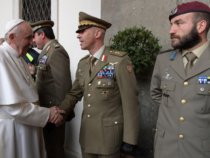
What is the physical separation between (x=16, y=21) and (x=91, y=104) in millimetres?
1134

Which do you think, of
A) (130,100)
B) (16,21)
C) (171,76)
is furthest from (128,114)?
(16,21)

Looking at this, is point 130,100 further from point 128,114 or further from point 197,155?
point 197,155

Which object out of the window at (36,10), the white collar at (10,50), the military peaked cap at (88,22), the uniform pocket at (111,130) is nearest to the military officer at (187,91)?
the uniform pocket at (111,130)

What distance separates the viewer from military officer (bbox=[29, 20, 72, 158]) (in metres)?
2.91

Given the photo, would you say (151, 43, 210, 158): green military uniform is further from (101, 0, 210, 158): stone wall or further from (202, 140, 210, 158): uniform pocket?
(101, 0, 210, 158): stone wall

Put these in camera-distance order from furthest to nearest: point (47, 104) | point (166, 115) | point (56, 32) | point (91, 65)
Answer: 1. point (56, 32)
2. point (47, 104)
3. point (91, 65)
4. point (166, 115)

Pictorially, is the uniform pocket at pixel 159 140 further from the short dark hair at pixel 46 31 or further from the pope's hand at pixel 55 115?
the short dark hair at pixel 46 31

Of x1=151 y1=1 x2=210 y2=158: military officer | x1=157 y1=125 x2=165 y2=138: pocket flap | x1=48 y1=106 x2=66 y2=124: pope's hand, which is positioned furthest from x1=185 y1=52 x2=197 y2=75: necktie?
x1=48 y1=106 x2=66 y2=124: pope's hand

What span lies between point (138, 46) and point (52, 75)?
4.18ft

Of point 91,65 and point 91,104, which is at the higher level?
point 91,65

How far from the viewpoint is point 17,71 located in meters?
2.05

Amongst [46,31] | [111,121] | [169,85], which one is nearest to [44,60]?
[46,31]

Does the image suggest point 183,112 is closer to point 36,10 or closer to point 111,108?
point 111,108

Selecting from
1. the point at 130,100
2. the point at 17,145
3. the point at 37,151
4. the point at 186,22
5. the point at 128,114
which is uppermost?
the point at 186,22
